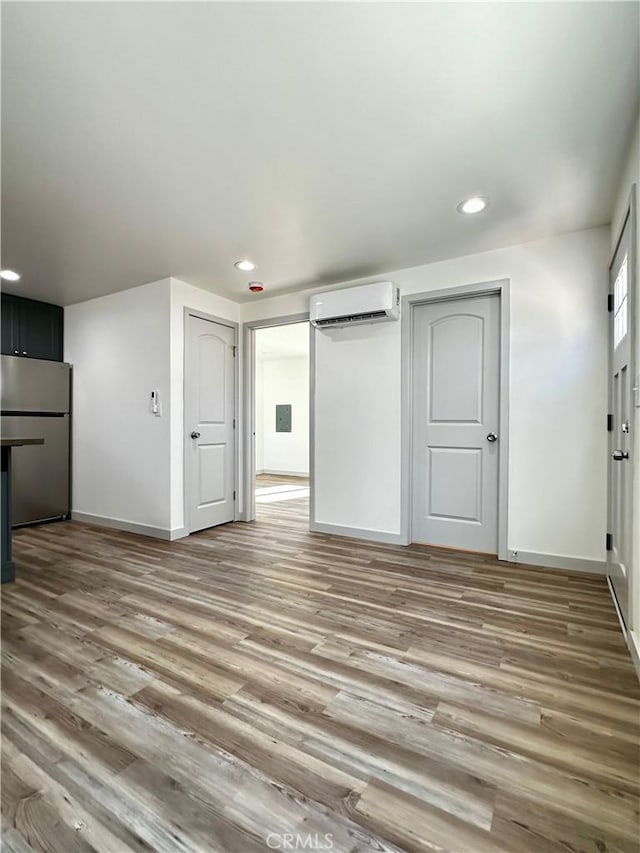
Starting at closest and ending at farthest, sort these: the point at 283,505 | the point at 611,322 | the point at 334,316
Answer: the point at 611,322 → the point at 334,316 → the point at 283,505

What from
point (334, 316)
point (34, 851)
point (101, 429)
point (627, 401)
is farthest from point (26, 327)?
point (627, 401)

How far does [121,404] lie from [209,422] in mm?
946

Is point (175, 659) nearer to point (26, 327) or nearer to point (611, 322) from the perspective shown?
point (611, 322)

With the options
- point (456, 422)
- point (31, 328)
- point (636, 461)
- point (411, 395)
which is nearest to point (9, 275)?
point (31, 328)

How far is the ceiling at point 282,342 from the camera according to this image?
6125 millimetres

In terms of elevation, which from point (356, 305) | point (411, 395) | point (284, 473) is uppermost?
point (356, 305)

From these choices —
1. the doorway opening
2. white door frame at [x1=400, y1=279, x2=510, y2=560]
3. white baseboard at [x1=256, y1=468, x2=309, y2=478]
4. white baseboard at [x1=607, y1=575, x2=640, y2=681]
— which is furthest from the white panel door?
white baseboard at [x1=256, y1=468, x2=309, y2=478]

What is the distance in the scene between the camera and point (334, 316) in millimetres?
3609

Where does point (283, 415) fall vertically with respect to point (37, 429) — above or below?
above

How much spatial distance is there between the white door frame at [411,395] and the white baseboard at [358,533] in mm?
96

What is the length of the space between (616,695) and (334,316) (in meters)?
3.10

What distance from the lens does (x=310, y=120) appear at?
5.79 feet

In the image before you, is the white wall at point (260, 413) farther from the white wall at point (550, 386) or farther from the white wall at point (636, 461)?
the white wall at point (636, 461)

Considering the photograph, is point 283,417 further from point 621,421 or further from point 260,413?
point 621,421
